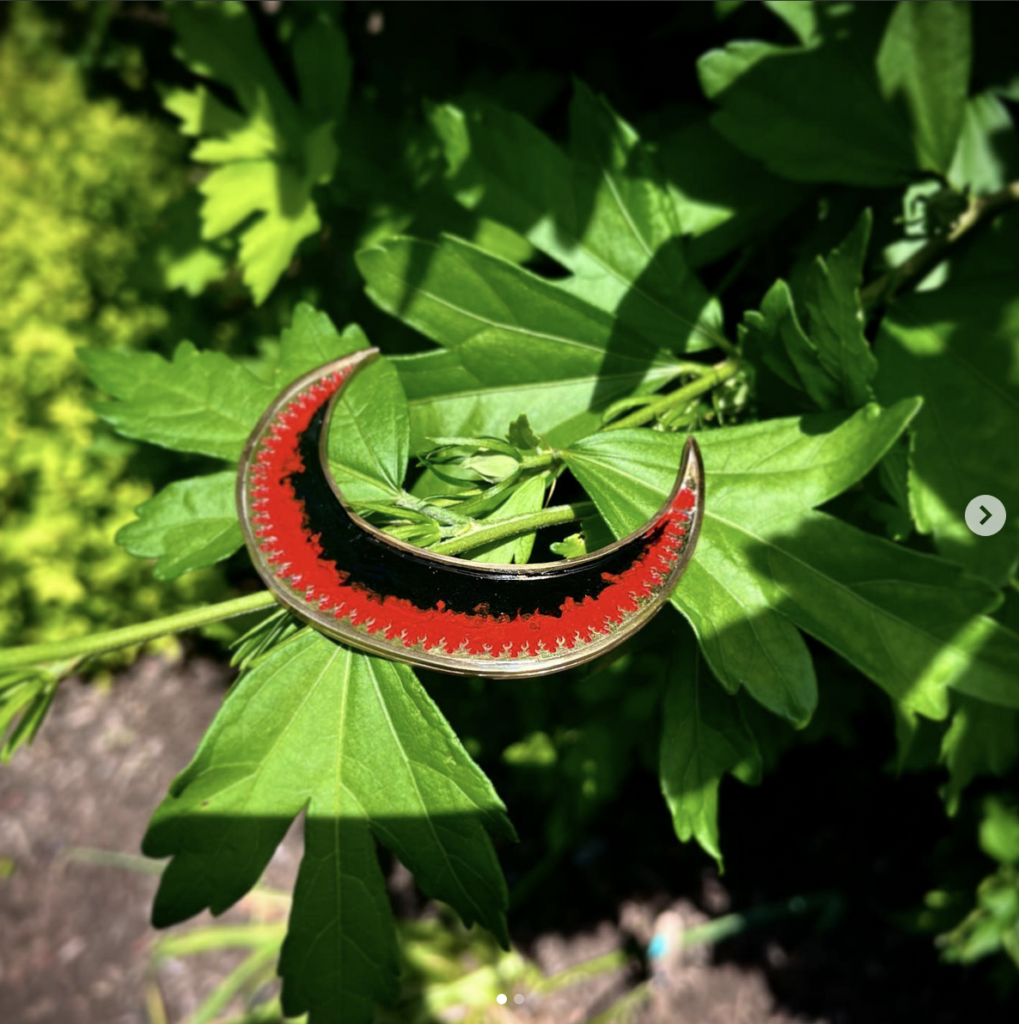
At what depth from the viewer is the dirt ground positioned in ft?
8.58

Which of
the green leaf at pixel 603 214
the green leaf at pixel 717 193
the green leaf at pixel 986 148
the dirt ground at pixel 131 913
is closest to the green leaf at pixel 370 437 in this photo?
the green leaf at pixel 603 214

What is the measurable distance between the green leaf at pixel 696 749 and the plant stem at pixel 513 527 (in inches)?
9.8

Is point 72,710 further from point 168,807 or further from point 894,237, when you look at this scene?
point 894,237

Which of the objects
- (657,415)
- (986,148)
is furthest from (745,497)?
(986,148)

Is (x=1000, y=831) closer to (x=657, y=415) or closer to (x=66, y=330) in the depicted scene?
(x=657, y=415)

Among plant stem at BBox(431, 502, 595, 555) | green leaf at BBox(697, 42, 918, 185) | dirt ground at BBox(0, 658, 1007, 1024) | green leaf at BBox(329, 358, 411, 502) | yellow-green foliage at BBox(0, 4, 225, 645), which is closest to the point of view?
plant stem at BBox(431, 502, 595, 555)

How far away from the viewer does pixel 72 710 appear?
3414mm

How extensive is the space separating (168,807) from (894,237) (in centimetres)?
132

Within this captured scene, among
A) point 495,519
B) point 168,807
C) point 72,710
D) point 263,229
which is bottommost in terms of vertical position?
point 72,710

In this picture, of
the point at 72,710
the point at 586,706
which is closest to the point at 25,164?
the point at 72,710

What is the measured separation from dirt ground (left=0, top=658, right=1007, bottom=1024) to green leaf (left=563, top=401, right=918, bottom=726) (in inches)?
79.2

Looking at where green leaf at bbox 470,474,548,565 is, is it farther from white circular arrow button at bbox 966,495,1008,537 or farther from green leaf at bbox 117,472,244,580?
white circular arrow button at bbox 966,495,1008,537

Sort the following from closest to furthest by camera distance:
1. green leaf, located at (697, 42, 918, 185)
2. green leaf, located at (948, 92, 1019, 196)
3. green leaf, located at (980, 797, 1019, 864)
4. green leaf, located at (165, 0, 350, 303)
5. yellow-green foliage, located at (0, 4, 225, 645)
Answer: green leaf, located at (697, 42, 918, 185) → green leaf, located at (948, 92, 1019, 196) → green leaf, located at (165, 0, 350, 303) → green leaf, located at (980, 797, 1019, 864) → yellow-green foliage, located at (0, 4, 225, 645)

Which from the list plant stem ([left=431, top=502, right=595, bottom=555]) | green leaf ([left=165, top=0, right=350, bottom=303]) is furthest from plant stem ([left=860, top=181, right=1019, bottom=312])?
green leaf ([left=165, top=0, right=350, bottom=303])
